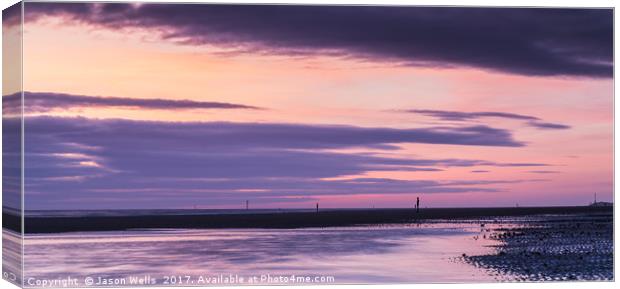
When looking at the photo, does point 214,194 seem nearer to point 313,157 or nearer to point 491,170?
point 313,157

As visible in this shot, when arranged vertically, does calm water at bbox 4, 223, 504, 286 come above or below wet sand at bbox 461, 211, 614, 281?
above

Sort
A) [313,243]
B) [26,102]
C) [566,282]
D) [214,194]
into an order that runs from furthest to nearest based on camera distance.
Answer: [313,243]
[214,194]
[566,282]
[26,102]

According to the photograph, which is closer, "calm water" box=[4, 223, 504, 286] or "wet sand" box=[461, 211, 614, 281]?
"calm water" box=[4, 223, 504, 286]

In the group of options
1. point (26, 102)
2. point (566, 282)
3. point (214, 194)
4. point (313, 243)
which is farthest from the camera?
point (313, 243)

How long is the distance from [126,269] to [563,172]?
929 centimetres

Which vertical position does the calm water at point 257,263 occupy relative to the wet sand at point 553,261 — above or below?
above

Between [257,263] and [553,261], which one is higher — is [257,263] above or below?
above

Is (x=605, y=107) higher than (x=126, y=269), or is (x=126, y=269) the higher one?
(x=605, y=107)

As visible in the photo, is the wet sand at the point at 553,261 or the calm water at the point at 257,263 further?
the wet sand at the point at 553,261

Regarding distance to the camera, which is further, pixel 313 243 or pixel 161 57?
pixel 313 243

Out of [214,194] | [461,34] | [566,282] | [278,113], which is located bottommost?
[566,282]

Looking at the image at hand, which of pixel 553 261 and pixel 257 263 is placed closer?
pixel 257 263

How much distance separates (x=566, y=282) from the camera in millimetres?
22594

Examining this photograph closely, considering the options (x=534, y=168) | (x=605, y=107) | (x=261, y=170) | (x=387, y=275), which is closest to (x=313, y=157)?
(x=261, y=170)
